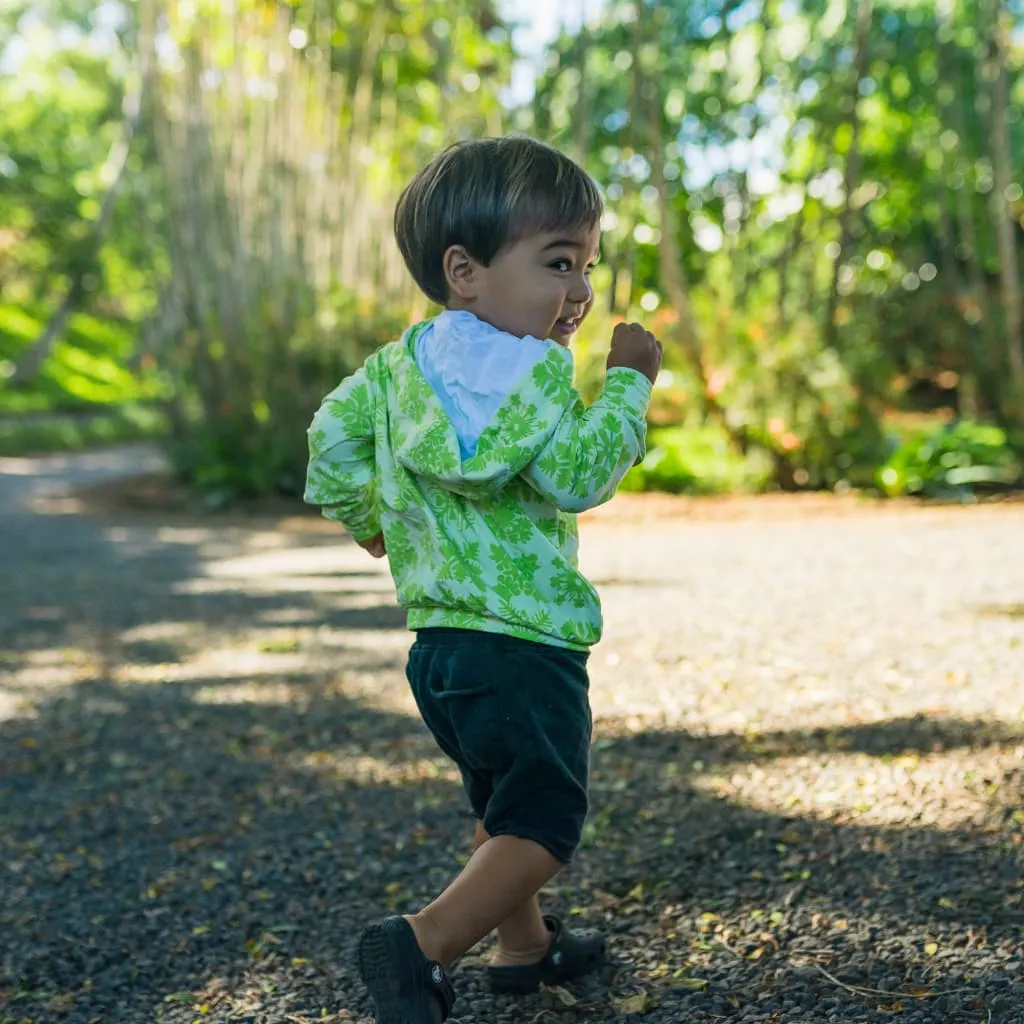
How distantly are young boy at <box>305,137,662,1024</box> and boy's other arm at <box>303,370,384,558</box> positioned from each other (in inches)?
3.6

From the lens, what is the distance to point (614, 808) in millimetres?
3545

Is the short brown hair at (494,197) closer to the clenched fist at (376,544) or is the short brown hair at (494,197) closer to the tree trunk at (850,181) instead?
the clenched fist at (376,544)

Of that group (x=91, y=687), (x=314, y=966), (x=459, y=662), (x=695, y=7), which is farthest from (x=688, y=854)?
(x=695, y=7)

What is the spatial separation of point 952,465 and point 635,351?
938cm

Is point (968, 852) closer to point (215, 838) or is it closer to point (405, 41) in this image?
point (215, 838)

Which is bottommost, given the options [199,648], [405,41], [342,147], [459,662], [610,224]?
[199,648]

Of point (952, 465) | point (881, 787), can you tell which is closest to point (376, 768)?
point (881, 787)

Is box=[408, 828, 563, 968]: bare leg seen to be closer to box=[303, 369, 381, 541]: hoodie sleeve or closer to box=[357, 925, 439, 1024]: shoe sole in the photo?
box=[357, 925, 439, 1024]: shoe sole

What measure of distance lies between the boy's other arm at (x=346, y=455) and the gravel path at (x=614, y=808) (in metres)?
0.93

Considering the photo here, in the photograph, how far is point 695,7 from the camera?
1588 centimetres

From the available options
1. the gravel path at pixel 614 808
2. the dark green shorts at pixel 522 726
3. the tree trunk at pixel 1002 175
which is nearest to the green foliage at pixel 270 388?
the tree trunk at pixel 1002 175

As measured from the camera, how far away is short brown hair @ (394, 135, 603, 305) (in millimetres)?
2158

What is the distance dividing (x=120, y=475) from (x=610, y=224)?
820 centimetres

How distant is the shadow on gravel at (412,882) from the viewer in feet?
8.18
